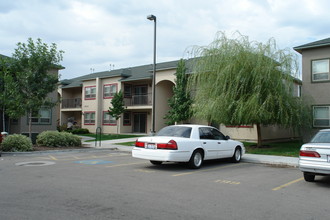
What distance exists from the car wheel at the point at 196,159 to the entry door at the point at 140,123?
70.1ft

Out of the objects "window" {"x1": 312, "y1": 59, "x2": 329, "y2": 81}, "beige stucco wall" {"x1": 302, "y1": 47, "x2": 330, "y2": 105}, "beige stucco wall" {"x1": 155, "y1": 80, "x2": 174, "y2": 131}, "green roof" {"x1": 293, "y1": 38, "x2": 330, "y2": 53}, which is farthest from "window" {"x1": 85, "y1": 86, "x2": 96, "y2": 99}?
"window" {"x1": 312, "y1": 59, "x2": 329, "y2": 81}

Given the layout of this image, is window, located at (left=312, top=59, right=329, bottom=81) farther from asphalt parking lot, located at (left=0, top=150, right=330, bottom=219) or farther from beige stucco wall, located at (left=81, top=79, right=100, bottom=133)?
beige stucco wall, located at (left=81, top=79, right=100, bottom=133)

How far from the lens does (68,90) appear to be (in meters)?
40.2

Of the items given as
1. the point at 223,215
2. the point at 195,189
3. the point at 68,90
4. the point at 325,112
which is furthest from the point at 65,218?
the point at 68,90

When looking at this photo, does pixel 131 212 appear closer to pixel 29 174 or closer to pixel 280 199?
pixel 280 199

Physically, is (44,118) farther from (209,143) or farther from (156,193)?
(156,193)

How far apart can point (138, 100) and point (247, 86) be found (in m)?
16.4

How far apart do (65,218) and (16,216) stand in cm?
80

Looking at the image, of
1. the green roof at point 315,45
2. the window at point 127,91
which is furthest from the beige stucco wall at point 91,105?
the green roof at point 315,45

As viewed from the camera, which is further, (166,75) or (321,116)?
(166,75)

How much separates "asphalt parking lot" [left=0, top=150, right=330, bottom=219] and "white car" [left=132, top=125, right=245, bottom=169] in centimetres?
46

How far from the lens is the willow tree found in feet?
51.5

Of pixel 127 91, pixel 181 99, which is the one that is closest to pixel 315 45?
pixel 181 99

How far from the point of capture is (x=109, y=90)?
108 ft
